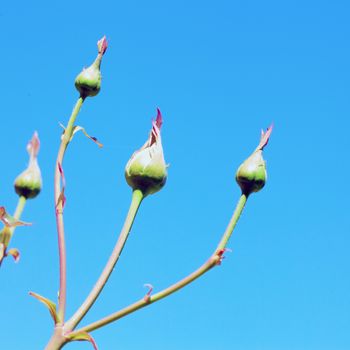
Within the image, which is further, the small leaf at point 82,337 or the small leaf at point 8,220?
the small leaf at point 8,220

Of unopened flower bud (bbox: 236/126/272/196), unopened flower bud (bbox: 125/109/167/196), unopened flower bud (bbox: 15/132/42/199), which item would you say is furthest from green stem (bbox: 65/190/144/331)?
unopened flower bud (bbox: 15/132/42/199)

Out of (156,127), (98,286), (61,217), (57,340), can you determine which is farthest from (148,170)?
(57,340)

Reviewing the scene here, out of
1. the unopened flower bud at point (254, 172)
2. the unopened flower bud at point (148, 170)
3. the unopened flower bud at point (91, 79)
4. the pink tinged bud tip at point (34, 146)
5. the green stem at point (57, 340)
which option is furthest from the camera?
the unopened flower bud at point (91, 79)

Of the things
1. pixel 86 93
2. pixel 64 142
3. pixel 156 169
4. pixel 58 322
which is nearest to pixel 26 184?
pixel 64 142

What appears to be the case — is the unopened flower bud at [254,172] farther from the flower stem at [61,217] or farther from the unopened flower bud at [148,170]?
the flower stem at [61,217]

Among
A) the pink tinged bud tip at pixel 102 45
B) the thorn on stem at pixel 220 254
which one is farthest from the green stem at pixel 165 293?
the pink tinged bud tip at pixel 102 45

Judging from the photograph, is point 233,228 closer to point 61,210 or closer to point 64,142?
point 61,210

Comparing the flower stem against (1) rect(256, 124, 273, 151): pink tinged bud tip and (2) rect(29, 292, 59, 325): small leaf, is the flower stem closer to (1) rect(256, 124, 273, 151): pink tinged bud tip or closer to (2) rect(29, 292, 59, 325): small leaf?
(2) rect(29, 292, 59, 325): small leaf
